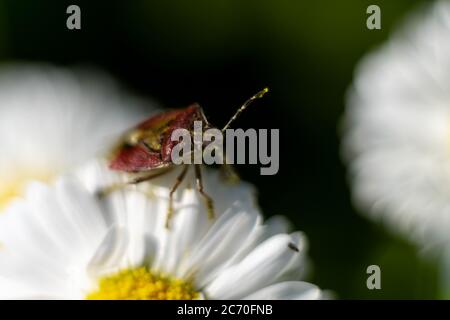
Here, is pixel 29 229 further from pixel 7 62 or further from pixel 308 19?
pixel 308 19

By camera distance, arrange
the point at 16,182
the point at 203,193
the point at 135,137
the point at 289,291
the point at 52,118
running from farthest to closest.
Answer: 1. the point at 52,118
2. the point at 16,182
3. the point at 135,137
4. the point at 203,193
5. the point at 289,291

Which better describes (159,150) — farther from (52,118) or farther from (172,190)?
(52,118)

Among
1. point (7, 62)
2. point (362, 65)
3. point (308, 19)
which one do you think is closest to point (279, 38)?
point (308, 19)

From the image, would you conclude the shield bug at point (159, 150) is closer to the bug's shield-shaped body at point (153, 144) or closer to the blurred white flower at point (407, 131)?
the bug's shield-shaped body at point (153, 144)

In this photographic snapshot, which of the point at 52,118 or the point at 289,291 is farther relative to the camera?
the point at 52,118

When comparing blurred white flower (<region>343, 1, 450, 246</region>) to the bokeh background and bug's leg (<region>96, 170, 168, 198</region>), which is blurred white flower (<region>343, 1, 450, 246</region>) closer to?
the bokeh background

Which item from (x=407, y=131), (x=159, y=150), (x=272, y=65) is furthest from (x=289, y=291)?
(x=272, y=65)

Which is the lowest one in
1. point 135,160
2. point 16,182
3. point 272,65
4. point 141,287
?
point 141,287
